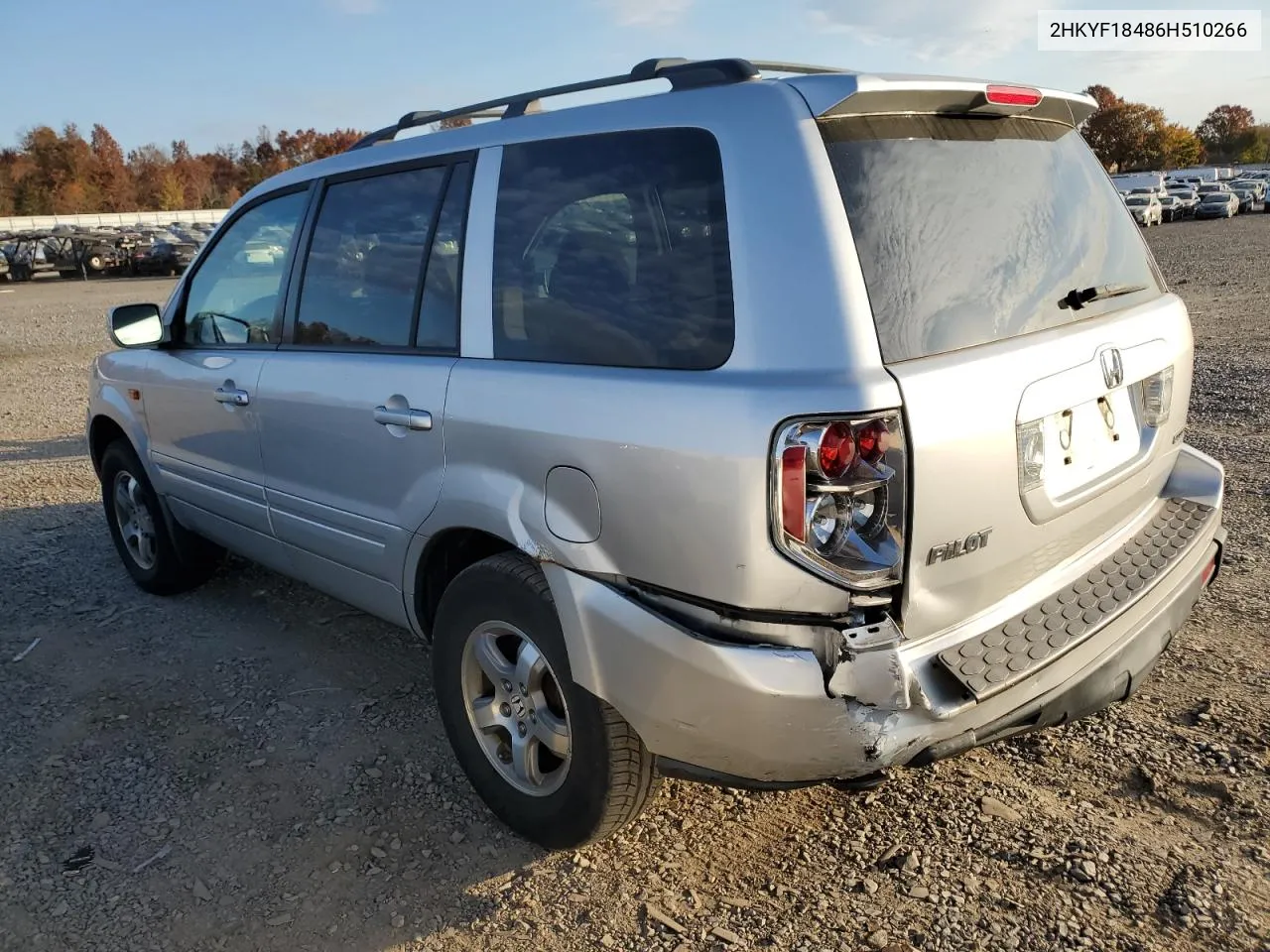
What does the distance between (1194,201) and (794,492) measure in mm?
50789

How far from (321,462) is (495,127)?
1.28 metres

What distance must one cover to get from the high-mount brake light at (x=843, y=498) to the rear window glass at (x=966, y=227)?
0.20 m

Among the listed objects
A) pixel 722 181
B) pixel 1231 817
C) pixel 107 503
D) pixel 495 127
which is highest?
pixel 495 127

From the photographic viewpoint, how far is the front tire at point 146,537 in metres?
4.71

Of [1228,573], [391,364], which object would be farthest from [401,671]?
[1228,573]

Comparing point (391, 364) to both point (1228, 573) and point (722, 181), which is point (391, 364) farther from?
point (1228, 573)

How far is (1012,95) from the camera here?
7.94ft

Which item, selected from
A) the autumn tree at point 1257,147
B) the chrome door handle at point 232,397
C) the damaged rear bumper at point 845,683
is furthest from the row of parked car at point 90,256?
the autumn tree at point 1257,147

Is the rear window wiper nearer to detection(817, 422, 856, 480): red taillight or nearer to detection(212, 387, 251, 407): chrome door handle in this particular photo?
detection(817, 422, 856, 480): red taillight

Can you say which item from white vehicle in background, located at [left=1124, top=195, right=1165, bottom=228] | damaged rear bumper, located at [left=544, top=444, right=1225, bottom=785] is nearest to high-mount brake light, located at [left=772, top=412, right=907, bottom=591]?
damaged rear bumper, located at [left=544, top=444, right=1225, bottom=785]

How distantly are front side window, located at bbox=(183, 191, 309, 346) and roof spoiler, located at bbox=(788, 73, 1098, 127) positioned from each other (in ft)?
7.24

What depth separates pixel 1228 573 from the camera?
4.29 metres

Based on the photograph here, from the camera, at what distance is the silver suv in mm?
2041

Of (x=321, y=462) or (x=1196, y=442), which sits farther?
(x=1196, y=442)
